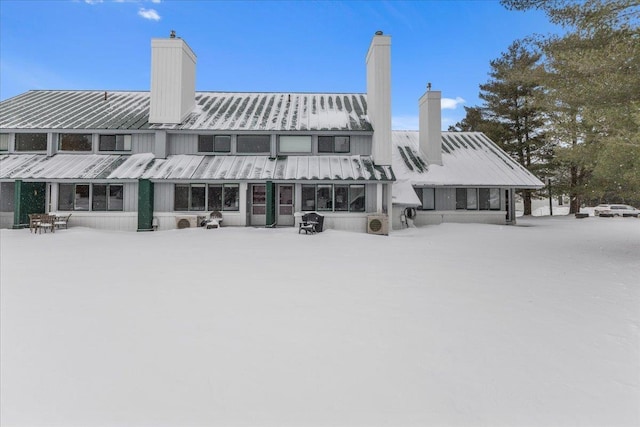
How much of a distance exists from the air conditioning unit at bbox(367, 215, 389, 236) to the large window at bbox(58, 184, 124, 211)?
41.8ft

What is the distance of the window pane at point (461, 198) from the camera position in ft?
65.0

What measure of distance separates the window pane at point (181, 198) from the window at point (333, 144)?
7535mm

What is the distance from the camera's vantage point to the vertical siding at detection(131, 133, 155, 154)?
1747cm

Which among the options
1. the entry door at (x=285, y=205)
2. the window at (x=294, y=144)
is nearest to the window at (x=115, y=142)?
the window at (x=294, y=144)

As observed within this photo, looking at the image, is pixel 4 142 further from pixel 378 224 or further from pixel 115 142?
pixel 378 224

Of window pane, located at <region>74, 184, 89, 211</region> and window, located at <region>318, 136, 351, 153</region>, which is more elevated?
window, located at <region>318, 136, 351, 153</region>

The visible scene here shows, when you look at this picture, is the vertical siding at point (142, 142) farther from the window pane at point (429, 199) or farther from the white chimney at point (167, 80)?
the window pane at point (429, 199)

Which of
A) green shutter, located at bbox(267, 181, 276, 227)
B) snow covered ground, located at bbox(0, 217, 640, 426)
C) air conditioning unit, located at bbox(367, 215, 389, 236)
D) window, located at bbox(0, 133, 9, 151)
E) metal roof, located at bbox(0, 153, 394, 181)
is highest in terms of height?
window, located at bbox(0, 133, 9, 151)

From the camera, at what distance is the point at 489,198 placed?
19.9 m

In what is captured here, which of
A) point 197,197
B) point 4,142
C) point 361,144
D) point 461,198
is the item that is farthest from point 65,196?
point 461,198

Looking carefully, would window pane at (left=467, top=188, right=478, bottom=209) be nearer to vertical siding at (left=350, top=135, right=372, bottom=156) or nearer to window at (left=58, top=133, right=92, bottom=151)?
vertical siding at (left=350, top=135, right=372, bottom=156)

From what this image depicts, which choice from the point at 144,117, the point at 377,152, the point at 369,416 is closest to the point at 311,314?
the point at 369,416

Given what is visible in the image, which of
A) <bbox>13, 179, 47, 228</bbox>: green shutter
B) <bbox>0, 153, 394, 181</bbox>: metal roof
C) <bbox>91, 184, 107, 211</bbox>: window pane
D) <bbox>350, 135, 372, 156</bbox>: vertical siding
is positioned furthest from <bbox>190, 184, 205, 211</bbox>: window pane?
<bbox>350, 135, 372, 156</bbox>: vertical siding

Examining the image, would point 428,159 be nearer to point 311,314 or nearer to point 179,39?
point 179,39
